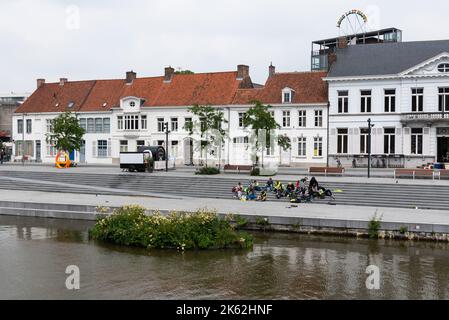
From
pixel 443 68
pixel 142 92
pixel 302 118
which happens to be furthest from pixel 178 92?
pixel 443 68

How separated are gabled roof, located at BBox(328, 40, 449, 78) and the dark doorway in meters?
6.82

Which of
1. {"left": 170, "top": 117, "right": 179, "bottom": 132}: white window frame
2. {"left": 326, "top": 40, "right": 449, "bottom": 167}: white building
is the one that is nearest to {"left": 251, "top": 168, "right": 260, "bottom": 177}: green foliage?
{"left": 326, "top": 40, "right": 449, "bottom": 167}: white building

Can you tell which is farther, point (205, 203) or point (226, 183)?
point (226, 183)

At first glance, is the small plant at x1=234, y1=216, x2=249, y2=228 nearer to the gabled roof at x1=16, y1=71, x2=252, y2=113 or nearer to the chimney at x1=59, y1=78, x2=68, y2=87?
the gabled roof at x1=16, y1=71, x2=252, y2=113

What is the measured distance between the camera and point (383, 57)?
51406mm

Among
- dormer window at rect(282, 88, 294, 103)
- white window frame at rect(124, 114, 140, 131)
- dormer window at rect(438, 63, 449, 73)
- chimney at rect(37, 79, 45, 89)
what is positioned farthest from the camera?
chimney at rect(37, 79, 45, 89)

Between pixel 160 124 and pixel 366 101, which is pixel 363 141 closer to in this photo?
pixel 366 101

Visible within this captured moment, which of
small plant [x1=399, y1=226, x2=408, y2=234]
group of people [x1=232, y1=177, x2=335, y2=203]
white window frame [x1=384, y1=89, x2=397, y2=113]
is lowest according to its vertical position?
small plant [x1=399, y1=226, x2=408, y2=234]

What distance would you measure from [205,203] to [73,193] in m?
11.0

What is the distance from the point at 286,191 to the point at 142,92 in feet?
104

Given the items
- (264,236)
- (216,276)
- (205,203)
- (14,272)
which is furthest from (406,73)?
(14,272)

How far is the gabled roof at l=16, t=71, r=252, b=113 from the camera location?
190 feet
